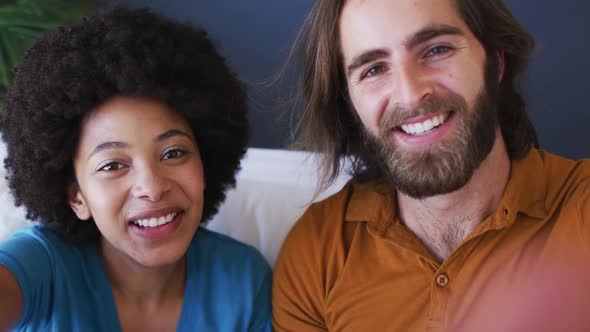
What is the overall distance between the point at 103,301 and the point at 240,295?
1.03ft

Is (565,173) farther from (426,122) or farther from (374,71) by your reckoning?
(374,71)

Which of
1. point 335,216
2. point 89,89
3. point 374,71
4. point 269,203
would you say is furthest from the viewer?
point 269,203

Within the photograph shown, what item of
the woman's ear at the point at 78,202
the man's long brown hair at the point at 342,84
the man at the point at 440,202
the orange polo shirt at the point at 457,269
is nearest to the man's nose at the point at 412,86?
the man at the point at 440,202

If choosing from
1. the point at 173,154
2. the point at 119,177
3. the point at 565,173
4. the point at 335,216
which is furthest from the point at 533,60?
the point at 119,177

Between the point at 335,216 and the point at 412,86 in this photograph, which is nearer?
the point at 412,86

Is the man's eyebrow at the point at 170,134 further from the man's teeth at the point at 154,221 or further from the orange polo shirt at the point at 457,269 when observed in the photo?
the orange polo shirt at the point at 457,269

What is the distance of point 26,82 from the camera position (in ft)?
4.01

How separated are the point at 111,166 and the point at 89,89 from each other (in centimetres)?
16

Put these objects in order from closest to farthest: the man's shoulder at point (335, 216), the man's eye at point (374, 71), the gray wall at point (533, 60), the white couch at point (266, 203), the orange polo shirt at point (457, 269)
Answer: the orange polo shirt at point (457, 269), the man's eye at point (374, 71), the man's shoulder at point (335, 216), the white couch at point (266, 203), the gray wall at point (533, 60)

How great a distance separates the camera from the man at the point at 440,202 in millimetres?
1168

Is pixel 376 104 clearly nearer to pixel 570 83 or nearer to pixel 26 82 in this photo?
pixel 26 82

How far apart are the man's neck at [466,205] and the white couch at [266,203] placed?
1.45 feet

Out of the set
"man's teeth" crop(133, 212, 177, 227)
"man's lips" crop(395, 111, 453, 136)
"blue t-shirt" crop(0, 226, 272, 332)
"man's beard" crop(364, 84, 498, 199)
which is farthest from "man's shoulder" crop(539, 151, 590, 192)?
"man's teeth" crop(133, 212, 177, 227)

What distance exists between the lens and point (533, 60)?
5.88 ft
